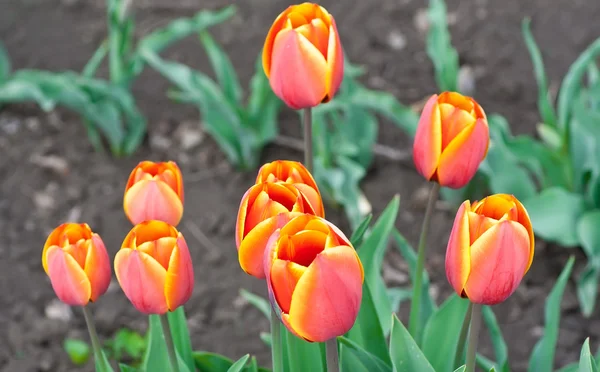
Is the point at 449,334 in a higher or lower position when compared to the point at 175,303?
lower

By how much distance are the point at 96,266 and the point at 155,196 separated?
12 cm

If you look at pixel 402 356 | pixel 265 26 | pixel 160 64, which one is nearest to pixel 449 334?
pixel 402 356

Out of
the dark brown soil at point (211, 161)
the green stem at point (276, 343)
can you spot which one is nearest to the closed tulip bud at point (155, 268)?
the green stem at point (276, 343)

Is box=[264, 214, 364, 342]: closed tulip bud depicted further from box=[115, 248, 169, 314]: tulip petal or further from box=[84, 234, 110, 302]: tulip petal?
box=[84, 234, 110, 302]: tulip petal

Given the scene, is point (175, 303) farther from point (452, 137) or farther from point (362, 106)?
point (362, 106)

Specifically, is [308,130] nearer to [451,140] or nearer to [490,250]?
[451,140]

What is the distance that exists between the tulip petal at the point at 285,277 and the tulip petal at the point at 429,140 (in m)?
0.35

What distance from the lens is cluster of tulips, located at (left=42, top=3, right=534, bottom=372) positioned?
0.84m

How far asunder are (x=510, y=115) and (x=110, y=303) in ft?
4.32

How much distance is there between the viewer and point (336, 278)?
2.72 ft

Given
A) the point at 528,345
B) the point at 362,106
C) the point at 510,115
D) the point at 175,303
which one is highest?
the point at 175,303

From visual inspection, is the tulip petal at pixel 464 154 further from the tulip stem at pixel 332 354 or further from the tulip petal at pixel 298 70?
the tulip stem at pixel 332 354

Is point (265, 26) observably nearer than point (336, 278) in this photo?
No

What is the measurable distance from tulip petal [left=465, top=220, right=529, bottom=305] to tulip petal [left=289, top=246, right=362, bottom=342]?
0.51 ft
